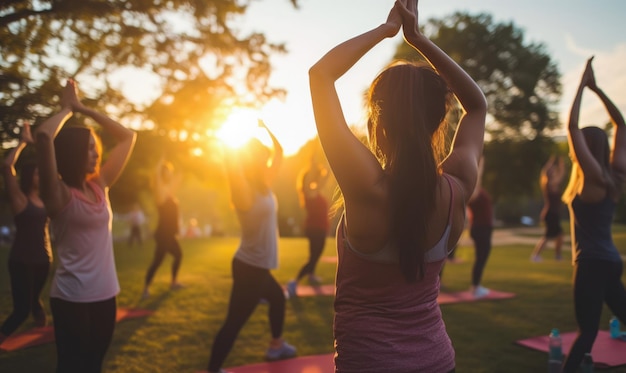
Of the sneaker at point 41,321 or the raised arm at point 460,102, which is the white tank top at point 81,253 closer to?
the raised arm at point 460,102

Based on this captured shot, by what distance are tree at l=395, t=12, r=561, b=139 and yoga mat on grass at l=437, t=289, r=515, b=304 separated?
1025 inches

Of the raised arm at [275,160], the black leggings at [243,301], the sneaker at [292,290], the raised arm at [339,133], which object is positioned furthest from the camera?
the sneaker at [292,290]

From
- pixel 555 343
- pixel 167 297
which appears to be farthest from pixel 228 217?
pixel 555 343

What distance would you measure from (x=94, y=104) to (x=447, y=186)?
662 cm

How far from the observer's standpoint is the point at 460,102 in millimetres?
1867

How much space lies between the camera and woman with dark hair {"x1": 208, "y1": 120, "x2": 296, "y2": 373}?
4.04 metres

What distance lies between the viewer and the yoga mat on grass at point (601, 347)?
4.54 metres

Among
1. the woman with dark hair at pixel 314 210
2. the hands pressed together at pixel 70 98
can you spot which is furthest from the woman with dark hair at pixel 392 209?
the woman with dark hair at pixel 314 210

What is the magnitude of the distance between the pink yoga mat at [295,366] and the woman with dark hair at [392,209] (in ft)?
9.84

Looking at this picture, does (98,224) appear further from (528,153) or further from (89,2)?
(528,153)

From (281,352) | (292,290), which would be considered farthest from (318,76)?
(292,290)

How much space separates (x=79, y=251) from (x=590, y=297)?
3.57 meters

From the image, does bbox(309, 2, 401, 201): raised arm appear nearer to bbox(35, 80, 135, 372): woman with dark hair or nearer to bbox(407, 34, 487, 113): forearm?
bbox(407, 34, 487, 113): forearm

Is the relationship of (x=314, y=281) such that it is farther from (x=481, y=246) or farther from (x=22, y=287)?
(x=22, y=287)
